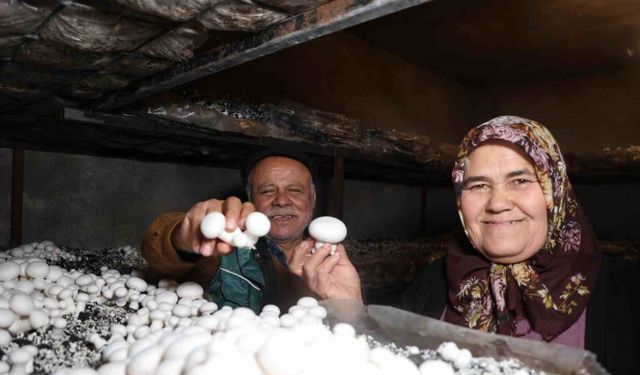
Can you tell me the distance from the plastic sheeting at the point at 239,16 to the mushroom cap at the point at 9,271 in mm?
1011

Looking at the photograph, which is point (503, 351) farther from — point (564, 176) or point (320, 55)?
point (320, 55)

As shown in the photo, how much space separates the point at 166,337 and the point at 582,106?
5.39 m

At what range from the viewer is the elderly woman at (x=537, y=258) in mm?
1301

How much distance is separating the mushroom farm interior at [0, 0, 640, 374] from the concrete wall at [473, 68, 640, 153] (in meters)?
0.02

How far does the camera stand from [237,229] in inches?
41.4

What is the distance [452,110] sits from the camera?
213 inches

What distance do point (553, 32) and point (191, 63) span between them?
131 inches

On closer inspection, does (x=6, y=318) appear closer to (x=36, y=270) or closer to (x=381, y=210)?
(x=36, y=270)

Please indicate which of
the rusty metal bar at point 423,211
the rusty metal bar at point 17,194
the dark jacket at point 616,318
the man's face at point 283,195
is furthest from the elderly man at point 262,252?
the rusty metal bar at point 423,211

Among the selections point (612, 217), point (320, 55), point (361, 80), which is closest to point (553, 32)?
point (361, 80)

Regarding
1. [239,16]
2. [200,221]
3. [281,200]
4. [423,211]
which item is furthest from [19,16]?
[423,211]

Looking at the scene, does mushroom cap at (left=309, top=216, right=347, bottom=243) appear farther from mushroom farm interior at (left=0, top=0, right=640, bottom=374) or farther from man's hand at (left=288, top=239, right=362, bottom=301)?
mushroom farm interior at (left=0, top=0, right=640, bottom=374)

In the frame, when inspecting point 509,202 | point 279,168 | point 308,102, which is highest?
point 308,102

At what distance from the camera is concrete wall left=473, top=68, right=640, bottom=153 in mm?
4641
